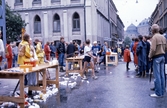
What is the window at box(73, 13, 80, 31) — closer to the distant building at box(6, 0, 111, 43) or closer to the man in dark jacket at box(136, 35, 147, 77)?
the distant building at box(6, 0, 111, 43)

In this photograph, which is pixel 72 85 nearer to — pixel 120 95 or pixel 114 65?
pixel 120 95

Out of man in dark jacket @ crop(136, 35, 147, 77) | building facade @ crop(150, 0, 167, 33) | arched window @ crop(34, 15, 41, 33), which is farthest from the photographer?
building facade @ crop(150, 0, 167, 33)

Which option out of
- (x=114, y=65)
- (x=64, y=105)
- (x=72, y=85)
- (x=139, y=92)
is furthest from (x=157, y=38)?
(x=114, y=65)

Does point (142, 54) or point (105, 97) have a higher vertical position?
point (142, 54)

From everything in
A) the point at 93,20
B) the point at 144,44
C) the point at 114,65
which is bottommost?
the point at 114,65

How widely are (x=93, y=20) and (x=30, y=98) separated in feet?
94.5

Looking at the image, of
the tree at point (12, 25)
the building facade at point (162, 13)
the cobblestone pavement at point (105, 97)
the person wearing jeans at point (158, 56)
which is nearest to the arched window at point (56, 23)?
the tree at point (12, 25)

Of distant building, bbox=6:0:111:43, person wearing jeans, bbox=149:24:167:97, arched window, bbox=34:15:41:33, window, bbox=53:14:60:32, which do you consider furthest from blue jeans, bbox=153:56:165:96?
arched window, bbox=34:15:41:33

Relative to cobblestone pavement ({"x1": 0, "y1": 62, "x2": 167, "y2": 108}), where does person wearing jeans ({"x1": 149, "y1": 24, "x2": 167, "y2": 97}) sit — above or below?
above

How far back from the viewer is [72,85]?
10.6 metres

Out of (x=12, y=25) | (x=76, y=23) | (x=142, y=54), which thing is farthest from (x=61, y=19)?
(x=142, y=54)

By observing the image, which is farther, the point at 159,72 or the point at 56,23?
the point at 56,23

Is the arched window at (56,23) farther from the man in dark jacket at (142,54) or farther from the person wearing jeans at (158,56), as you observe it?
the person wearing jeans at (158,56)

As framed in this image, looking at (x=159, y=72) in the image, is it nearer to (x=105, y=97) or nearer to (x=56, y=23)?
(x=105, y=97)
